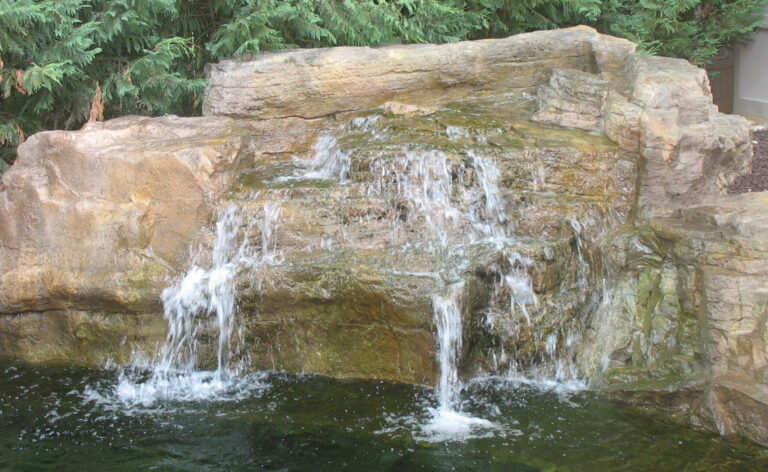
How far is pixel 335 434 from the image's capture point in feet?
14.7

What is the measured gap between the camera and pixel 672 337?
499 centimetres

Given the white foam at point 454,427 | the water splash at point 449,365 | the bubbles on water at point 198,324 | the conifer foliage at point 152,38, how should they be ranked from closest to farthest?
1. the white foam at point 454,427
2. the water splash at point 449,365
3. the bubbles on water at point 198,324
4. the conifer foliage at point 152,38

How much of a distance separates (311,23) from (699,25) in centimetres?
Answer: 477

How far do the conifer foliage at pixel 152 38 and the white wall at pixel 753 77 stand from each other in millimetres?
1872

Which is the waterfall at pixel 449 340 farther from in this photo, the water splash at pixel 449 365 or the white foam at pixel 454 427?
the white foam at pixel 454 427

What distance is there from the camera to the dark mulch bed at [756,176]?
22.7ft

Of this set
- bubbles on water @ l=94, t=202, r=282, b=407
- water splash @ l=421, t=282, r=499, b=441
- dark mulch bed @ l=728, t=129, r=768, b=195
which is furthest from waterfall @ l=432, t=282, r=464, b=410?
dark mulch bed @ l=728, t=129, r=768, b=195

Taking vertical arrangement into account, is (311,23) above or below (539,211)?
above

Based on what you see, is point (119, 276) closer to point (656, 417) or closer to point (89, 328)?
point (89, 328)

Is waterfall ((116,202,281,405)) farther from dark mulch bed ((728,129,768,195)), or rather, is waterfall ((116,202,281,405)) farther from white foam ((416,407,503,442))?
dark mulch bed ((728,129,768,195))

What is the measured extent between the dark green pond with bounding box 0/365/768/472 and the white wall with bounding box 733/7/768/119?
6.14 m

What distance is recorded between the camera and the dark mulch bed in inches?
272

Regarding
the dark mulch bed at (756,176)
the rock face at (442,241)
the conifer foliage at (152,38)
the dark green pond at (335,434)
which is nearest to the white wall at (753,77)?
the dark mulch bed at (756,176)

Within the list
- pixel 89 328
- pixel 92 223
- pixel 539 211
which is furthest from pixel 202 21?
pixel 539 211
